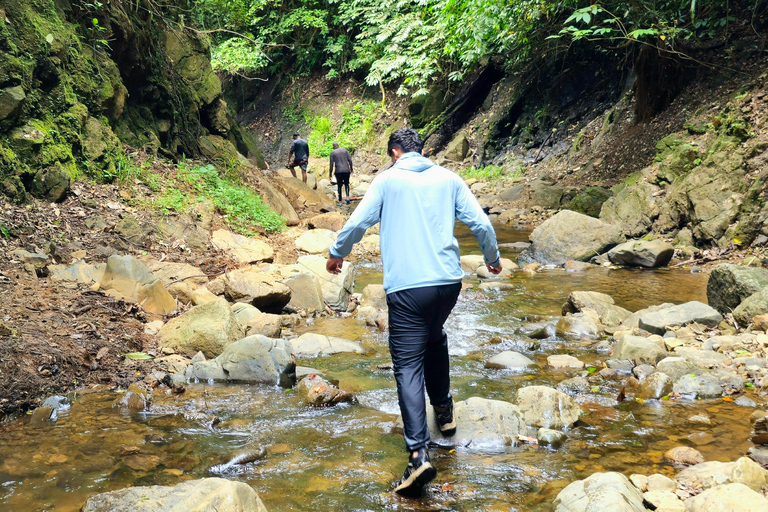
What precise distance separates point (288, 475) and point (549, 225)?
8.33 metres

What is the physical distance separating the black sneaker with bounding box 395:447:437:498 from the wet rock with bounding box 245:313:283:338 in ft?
10.6

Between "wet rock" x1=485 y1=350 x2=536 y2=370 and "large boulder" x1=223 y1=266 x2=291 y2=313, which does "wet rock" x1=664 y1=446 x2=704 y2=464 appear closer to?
"wet rock" x1=485 y1=350 x2=536 y2=370

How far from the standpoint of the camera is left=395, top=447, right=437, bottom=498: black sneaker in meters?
2.85

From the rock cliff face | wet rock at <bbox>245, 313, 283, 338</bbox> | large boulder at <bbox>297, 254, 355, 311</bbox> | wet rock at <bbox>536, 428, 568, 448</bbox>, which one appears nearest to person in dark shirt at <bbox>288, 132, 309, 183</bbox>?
the rock cliff face

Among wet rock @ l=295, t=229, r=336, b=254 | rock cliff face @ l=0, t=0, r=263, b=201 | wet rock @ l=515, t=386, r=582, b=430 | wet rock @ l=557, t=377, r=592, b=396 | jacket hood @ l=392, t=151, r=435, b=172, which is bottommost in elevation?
wet rock @ l=557, t=377, r=592, b=396

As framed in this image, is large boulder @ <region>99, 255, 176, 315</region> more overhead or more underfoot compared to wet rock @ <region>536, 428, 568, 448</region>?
more overhead

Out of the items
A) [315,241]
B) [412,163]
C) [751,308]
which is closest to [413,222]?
[412,163]

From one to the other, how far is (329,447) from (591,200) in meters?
10.4

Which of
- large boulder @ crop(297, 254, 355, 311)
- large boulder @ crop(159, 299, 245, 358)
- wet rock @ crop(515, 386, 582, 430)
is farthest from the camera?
large boulder @ crop(297, 254, 355, 311)

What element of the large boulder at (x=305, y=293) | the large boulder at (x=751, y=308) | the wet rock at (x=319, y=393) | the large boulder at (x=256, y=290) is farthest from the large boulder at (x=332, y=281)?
the large boulder at (x=751, y=308)

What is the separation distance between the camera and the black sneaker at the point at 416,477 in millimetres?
2846

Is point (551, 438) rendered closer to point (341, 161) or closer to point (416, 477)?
point (416, 477)

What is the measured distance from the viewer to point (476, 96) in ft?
76.4

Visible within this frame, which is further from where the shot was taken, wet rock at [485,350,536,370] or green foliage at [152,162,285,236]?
green foliage at [152,162,285,236]
